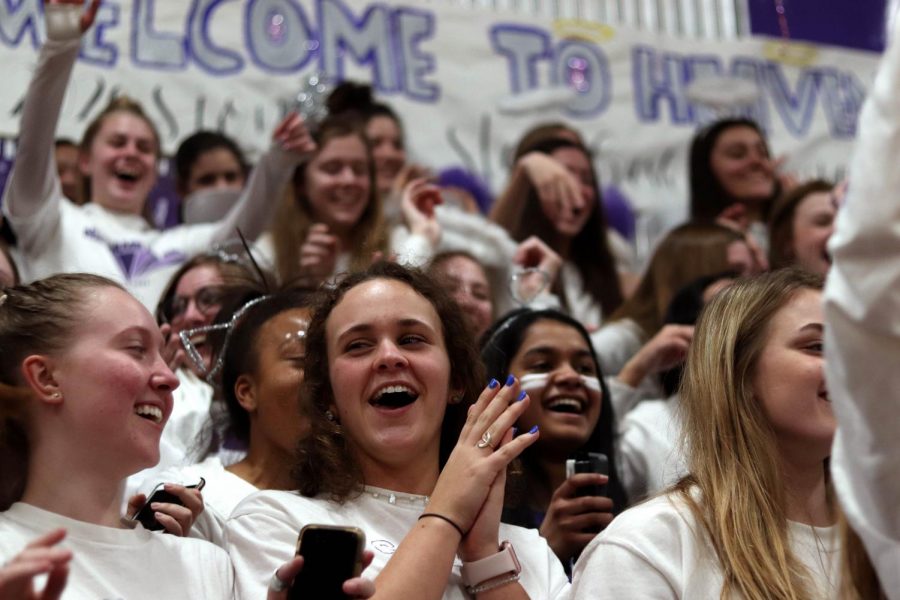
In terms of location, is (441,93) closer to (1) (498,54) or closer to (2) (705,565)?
(1) (498,54)

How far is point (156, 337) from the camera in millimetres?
2199

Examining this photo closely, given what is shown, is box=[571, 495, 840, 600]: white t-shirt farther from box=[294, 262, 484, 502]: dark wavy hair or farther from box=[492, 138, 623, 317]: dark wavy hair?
box=[492, 138, 623, 317]: dark wavy hair

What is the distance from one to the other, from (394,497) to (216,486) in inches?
21.8

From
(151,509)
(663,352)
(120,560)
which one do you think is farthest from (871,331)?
(663,352)

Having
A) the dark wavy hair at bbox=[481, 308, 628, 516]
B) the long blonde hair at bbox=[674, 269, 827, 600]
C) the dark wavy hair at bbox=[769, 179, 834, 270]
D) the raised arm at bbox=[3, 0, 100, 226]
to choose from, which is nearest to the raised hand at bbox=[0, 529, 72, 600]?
the long blonde hair at bbox=[674, 269, 827, 600]

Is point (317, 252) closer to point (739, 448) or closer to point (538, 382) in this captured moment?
point (538, 382)

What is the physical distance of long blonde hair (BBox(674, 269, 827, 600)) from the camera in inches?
76.0

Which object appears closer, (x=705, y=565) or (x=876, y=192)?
(x=876, y=192)

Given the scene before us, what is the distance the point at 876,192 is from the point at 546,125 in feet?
11.6

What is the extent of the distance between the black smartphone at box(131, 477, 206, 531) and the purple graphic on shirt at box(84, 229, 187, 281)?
1709 millimetres

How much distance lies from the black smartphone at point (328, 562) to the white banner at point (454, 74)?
2.86 meters

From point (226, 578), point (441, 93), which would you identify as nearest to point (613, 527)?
point (226, 578)

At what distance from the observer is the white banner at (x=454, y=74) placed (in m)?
4.59

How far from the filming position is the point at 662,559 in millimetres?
1945
